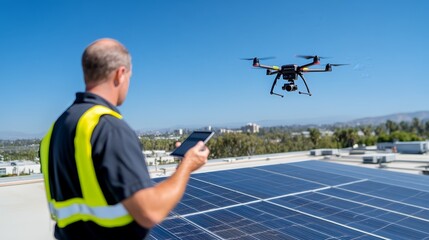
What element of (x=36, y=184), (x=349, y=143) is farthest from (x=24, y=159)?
(x=349, y=143)

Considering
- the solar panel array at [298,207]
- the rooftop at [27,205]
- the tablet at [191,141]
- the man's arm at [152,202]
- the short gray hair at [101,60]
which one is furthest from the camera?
the rooftop at [27,205]

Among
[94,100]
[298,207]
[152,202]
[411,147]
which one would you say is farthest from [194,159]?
[411,147]

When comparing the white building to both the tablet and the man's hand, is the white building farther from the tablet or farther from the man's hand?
the man's hand

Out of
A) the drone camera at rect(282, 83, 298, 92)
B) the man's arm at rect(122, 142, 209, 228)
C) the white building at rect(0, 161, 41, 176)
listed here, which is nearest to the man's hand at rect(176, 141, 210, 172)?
the man's arm at rect(122, 142, 209, 228)

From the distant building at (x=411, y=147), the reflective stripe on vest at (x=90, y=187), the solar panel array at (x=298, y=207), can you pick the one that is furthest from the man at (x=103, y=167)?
the distant building at (x=411, y=147)

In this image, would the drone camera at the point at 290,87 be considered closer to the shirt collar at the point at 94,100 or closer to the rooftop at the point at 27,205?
the rooftop at the point at 27,205

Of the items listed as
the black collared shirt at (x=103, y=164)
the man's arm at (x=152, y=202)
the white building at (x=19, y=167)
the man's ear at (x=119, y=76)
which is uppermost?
the man's ear at (x=119, y=76)

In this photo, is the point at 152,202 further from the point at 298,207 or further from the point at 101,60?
the point at 298,207
